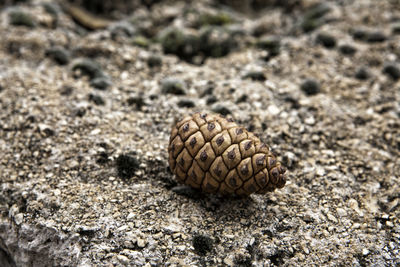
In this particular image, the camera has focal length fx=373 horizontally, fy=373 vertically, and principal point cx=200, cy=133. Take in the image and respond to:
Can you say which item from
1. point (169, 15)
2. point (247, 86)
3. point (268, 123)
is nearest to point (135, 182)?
point (268, 123)

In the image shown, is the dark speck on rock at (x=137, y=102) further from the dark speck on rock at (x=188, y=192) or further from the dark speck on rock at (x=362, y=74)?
the dark speck on rock at (x=362, y=74)

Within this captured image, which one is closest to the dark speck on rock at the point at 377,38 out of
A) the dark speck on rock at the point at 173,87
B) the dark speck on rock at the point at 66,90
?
the dark speck on rock at the point at 173,87

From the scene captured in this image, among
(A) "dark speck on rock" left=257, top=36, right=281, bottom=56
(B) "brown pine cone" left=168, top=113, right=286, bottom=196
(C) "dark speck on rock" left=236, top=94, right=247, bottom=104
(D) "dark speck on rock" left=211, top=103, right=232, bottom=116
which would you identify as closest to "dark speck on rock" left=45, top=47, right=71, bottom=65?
(D) "dark speck on rock" left=211, top=103, right=232, bottom=116

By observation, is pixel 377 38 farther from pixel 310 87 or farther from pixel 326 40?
pixel 310 87

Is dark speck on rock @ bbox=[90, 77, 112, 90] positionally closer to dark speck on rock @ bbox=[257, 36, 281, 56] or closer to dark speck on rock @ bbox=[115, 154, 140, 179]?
dark speck on rock @ bbox=[115, 154, 140, 179]

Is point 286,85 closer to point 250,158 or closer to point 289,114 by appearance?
point 289,114
